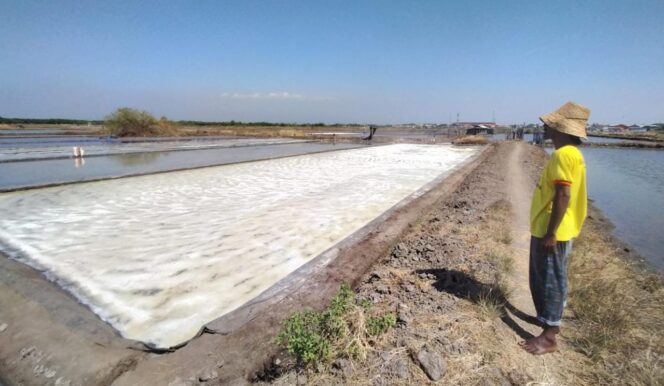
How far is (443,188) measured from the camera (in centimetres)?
996

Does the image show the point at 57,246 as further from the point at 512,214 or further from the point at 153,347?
the point at 512,214

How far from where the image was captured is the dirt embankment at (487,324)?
7.22 ft

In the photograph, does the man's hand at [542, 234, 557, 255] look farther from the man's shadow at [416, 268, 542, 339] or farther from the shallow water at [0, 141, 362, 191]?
the shallow water at [0, 141, 362, 191]

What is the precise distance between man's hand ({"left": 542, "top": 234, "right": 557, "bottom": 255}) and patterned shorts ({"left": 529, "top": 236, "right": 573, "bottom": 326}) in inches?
0.8

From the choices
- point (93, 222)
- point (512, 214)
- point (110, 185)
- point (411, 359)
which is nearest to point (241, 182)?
point (110, 185)

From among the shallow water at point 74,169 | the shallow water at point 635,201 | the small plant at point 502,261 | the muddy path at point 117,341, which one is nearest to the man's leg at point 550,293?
the small plant at point 502,261

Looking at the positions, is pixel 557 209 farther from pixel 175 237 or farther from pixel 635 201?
pixel 635 201

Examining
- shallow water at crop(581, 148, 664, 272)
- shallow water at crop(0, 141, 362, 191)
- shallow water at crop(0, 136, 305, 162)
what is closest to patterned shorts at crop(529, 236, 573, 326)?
shallow water at crop(581, 148, 664, 272)

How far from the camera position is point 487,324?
8.90 ft

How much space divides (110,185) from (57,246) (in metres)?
5.09

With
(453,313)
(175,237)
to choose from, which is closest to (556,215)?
(453,313)

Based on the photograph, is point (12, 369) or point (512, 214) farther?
point (512, 214)

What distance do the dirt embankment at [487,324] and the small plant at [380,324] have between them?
60mm

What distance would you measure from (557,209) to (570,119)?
27.2 inches
